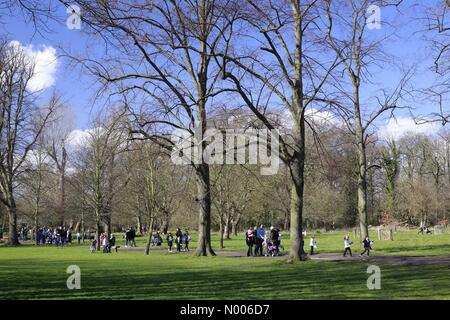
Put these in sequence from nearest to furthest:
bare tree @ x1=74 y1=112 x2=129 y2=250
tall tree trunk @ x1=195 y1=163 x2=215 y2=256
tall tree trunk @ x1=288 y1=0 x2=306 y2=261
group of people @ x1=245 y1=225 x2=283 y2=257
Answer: tall tree trunk @ x1=288 y1=0 x2=306 y2=261, tall tree trunk @ x1=195 y1=163 x2=215 y2=256, group of people @ x1=245 y1=225 x2=283 y2=257, bare tree @ x1=74 y1=112 x2=129 y2=250

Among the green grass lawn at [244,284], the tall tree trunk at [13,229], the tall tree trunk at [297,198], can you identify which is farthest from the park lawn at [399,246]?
the tall tree trunk at [13,229]

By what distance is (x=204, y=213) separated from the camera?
27250mm

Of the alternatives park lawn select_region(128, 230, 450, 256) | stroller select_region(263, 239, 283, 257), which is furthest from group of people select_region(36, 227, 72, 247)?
stroller select_region(263, 239, 283, 257)

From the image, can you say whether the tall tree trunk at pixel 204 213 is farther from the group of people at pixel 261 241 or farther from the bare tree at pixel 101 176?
the bare tree at pixel 101 176

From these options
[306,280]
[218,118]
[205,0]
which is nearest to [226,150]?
[218,118]

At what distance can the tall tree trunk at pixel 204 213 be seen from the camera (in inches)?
1047

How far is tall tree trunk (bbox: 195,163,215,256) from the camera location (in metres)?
26.6

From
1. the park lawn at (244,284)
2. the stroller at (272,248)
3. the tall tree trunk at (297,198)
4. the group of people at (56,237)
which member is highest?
the tall tree trunk at (297,198)

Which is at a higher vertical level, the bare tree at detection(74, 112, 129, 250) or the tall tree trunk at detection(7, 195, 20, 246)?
the bare tree at detection(74, 112, 129, 250)

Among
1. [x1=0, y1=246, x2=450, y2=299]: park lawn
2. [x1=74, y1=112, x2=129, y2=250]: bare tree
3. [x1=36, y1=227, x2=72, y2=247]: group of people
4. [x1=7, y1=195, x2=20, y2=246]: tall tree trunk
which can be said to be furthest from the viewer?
[x1=7, y1=195, x2=20, y2=246]: tall tree trunk

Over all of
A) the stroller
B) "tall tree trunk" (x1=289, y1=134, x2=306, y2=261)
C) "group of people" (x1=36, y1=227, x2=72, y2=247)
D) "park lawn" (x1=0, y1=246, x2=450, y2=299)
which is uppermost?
"tall tree trunk" (x1=289, y1=134, x2=306, y2=261)

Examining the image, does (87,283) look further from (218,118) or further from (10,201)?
(10,201)

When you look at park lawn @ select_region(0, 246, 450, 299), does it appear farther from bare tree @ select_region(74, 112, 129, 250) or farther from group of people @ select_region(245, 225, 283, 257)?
bare tree @ select_region(74, 112, 129, 250)

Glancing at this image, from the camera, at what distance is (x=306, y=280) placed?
14.3 meters
